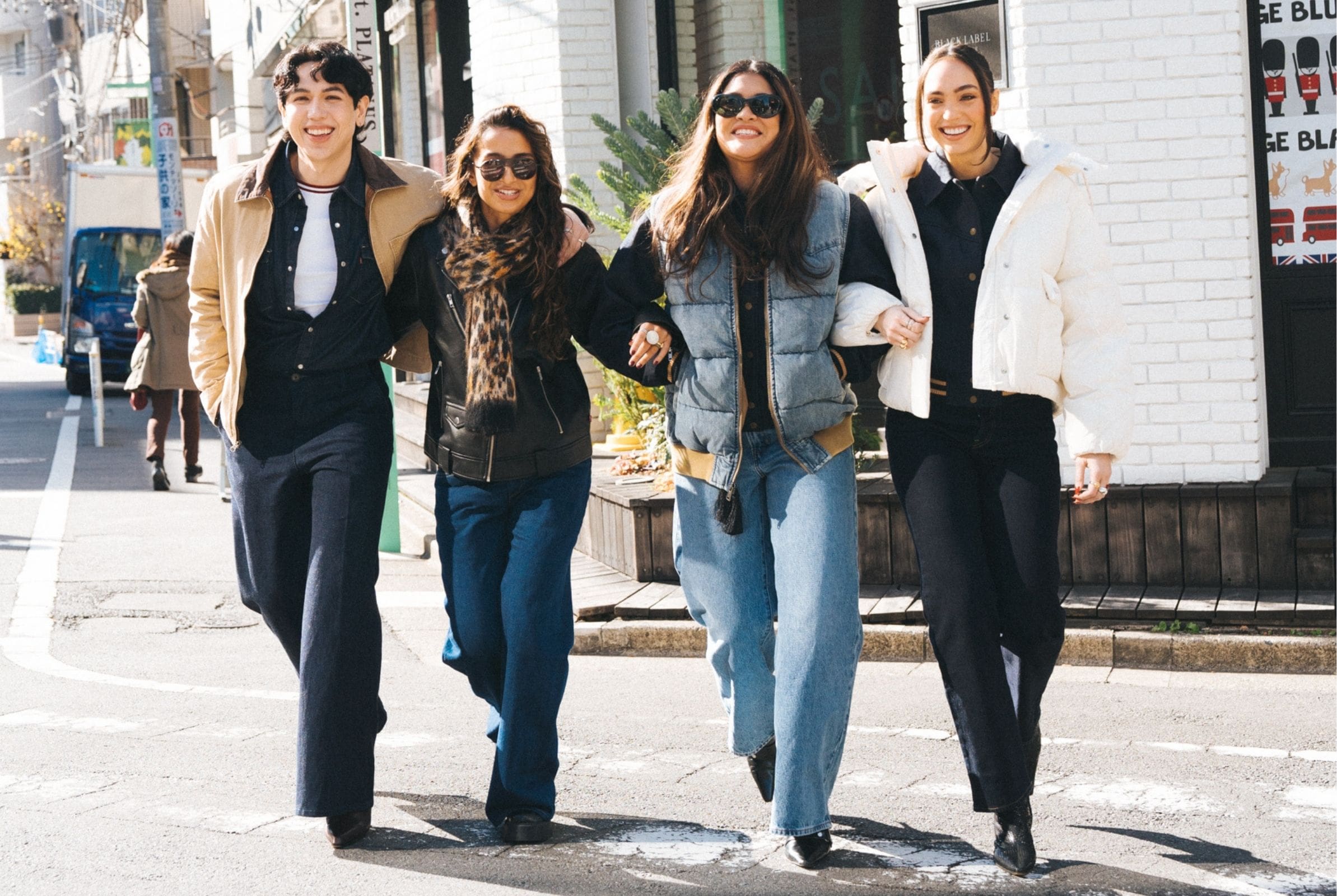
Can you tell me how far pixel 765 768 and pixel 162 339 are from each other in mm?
10081

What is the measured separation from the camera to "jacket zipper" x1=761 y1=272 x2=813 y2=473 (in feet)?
14.7

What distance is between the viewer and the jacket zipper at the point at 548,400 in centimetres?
481

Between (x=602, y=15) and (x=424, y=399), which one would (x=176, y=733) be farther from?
(x=424, y=399)

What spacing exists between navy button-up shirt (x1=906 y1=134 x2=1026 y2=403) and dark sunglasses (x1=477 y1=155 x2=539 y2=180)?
1040mm

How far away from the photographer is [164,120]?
21.7 metres

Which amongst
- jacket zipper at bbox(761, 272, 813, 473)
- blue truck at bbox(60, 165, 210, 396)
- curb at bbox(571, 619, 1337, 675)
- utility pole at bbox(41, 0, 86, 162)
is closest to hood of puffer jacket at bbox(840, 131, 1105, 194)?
jacket zipper at bbox(761, 272, 813, 473)

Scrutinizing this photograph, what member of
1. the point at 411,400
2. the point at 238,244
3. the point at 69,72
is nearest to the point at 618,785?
the point at 238,244

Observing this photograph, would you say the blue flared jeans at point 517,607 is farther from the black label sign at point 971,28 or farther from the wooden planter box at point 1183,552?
the black label sign at point 971,28

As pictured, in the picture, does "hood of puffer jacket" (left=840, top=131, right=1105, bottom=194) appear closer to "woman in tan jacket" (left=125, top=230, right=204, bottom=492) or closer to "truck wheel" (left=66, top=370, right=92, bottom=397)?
"woman in tan jacket" (left=125, top=230, right=204, bottom=492)

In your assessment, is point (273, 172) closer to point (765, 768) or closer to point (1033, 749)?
point (765, 768)

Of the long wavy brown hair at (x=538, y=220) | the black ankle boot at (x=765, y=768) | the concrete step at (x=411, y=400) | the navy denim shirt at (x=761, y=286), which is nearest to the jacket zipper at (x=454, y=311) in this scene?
the long wavy brown hair at (x=538, y=220)

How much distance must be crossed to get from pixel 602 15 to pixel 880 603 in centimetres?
564

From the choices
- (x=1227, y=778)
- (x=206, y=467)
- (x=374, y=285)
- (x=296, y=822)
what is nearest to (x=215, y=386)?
(x=374, y=285)

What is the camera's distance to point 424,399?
14.9 metres
